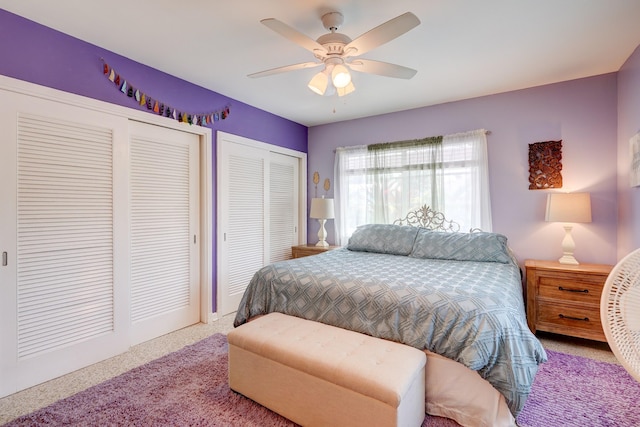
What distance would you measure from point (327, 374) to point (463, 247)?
6.50ft

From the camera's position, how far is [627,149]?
8.48 feet

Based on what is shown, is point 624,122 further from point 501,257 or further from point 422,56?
point 422,56

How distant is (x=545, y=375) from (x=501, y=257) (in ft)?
3.18

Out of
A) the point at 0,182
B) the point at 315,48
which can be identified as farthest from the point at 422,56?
the point at 0,182

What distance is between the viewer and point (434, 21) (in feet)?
6.75

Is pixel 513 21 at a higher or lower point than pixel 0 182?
higher

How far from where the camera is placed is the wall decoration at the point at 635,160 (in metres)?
2.29

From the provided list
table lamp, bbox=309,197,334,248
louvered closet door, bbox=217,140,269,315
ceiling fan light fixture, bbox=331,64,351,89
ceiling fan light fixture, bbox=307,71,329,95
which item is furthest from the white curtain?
ceiling fan light fixture, bbox=331,64,351,89

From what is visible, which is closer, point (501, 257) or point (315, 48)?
point (315, 48)

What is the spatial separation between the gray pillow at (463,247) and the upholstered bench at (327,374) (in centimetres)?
149

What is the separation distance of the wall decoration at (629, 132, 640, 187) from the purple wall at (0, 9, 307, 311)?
3590mm

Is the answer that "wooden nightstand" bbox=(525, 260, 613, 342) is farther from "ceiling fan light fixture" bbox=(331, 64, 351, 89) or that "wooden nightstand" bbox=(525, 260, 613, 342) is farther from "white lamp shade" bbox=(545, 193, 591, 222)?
"ceiling fan light fixture" bbox=(331, 64, 351, 89)

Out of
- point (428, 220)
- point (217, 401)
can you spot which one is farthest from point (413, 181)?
point (217, 401)

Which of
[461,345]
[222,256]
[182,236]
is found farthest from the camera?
[222,256]
